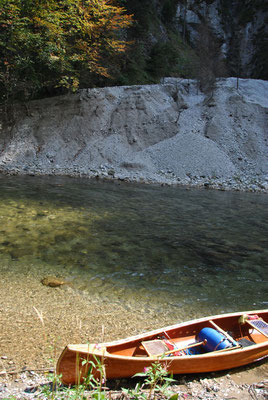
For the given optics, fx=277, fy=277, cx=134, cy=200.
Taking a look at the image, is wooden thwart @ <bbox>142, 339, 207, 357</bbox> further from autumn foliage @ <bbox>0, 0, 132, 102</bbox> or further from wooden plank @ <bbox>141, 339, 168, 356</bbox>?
autumn foliage @ <bbox>0, 0, 132, 102</bbox>

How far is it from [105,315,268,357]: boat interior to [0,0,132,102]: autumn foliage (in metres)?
22.2

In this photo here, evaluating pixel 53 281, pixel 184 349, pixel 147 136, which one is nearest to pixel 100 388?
pixel 184 349

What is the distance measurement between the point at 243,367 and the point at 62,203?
32.6 ft

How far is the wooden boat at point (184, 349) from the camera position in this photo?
289 cm

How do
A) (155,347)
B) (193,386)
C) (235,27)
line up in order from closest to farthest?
1. (193,386)
2. (155,347)
3. (235,27)

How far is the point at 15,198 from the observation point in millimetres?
12344

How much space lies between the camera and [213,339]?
12.1 ft

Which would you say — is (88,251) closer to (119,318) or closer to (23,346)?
(119,318)

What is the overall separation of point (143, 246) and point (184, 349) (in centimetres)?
443

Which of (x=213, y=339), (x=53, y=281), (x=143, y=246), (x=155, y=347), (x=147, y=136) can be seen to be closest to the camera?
(x=155, y=347)

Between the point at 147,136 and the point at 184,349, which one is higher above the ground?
the point at 147,136

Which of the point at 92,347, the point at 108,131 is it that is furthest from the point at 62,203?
the point at 108,131

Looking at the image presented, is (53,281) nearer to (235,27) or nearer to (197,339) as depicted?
(197,339)

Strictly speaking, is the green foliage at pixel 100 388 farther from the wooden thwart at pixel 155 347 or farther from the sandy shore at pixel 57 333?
the wooden thwart at pixel 155 347
